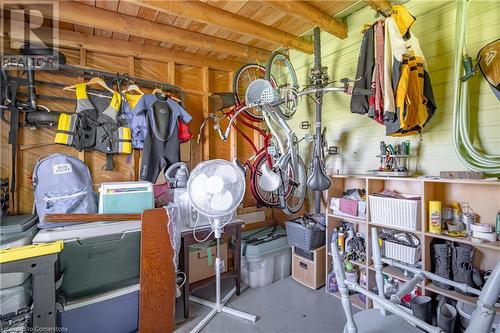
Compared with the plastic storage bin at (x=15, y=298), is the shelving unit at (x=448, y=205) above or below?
above

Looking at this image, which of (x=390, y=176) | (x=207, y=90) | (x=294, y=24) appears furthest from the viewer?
(x=207, y=90)

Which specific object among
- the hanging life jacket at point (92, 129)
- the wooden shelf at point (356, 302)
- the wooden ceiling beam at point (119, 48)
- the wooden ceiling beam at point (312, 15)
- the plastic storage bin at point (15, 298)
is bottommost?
the wooden shelf at point (356, 302)

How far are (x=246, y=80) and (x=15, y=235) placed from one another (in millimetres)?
2793

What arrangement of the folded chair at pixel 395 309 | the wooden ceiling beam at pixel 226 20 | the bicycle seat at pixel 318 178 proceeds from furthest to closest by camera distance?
the bicycle seat at pixel 318 178
the wooden ceiling beam at pixel 226 20
the folded chair at pixel 395 309

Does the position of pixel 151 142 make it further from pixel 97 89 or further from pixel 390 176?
pixel 390 176

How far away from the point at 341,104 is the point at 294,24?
3.41 ft

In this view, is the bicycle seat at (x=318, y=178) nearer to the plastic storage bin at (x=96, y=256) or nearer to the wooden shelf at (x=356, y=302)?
the wooden shelf at (x=356, y=302)

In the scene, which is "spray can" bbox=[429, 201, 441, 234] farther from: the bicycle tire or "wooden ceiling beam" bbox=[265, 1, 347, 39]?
the bicycle tire

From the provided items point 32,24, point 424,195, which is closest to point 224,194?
point 424,195

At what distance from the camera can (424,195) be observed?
1.77 meters

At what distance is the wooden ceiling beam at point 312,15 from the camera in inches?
79.7

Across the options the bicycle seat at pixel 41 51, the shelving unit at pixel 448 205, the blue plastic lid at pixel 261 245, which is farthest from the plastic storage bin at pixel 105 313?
the bicycle seat at pixel 41 51

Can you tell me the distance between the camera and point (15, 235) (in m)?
1.58

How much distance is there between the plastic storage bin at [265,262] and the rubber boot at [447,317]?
4.75 feet
